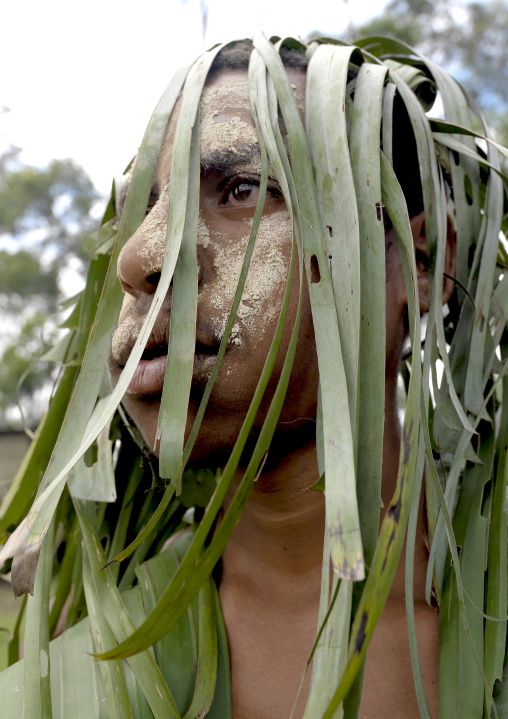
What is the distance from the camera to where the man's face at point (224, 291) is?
796mm

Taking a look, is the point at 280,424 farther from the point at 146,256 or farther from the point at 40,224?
the point at 40,224

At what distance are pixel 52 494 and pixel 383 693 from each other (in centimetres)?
51

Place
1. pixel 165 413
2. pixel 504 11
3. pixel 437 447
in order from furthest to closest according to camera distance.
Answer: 1. pixel 504 11
2. pixel 437 447
3. pixel 165 413

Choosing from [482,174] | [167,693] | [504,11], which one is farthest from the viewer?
[504,11]

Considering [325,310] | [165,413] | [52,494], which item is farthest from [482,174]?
[52,494]

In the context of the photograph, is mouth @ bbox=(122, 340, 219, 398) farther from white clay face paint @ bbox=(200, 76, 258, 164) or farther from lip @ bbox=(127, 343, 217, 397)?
white clay face paint @ bbox=(200, 76, 258, 164)

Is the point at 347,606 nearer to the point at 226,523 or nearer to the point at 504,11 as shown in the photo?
the point at 226,523

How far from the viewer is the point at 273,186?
0.87 m

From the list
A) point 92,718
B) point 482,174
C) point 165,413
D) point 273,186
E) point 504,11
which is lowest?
point 92,718

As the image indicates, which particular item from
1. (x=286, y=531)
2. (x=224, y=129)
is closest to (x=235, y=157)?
(x=224, y=129)

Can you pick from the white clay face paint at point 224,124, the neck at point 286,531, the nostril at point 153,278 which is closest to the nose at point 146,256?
the nostril at point 153,278

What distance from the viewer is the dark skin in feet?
2.63

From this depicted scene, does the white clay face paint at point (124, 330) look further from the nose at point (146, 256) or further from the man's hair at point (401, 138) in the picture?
the man's hair at point (401, 138)

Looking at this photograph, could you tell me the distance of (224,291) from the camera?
0.80 meters
